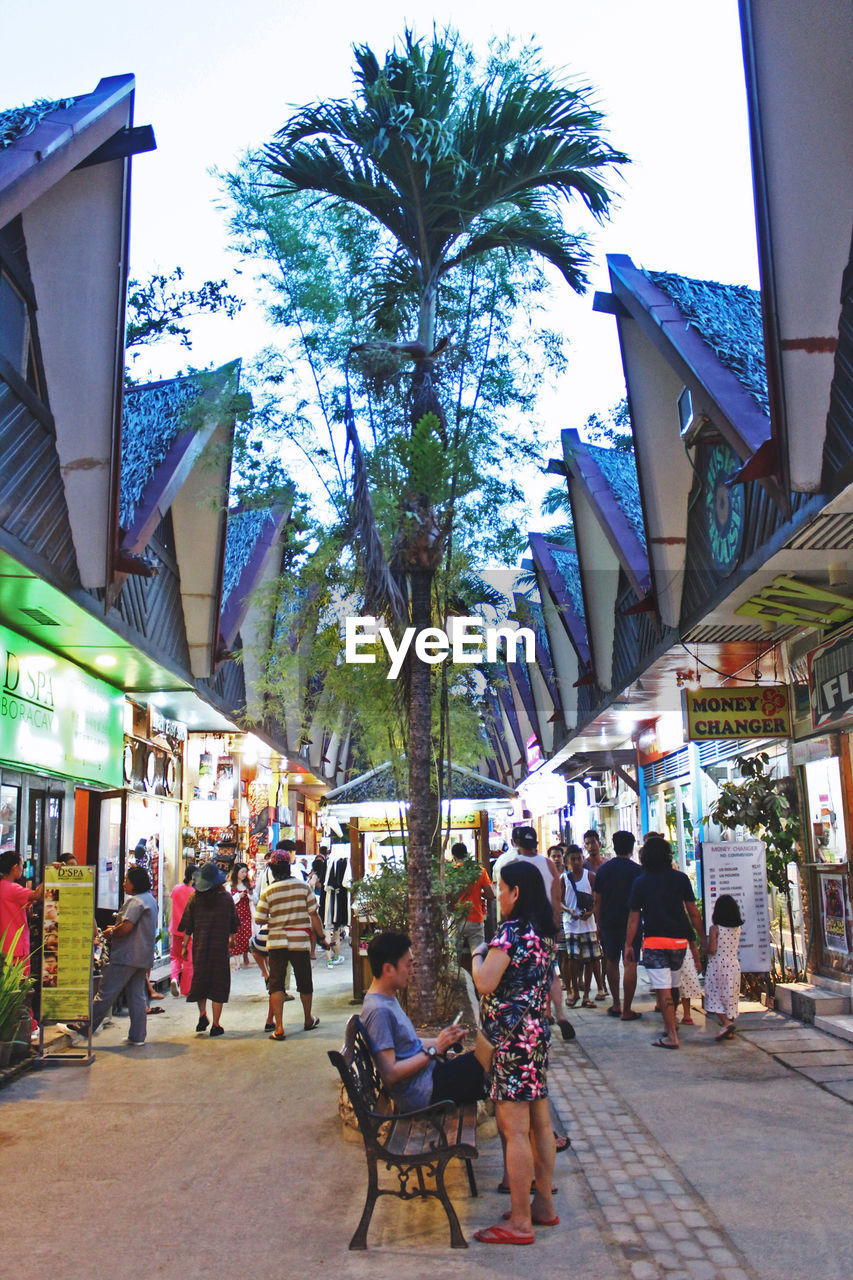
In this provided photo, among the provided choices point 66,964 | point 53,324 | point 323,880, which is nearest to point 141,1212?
point 66,964

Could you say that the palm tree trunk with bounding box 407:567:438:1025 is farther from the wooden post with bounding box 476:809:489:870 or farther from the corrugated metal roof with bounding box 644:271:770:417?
the wooden post with bounding box 476:809:489:870

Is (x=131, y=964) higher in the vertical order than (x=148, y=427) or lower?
lower

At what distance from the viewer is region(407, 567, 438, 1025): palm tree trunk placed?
8148 millimetres

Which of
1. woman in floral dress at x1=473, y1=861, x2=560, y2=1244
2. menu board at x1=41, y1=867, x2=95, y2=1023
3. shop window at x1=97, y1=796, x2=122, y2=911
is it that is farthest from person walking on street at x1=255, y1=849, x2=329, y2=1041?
woman in floral dress at x1=473, y1=861, x2=560, y2=1244

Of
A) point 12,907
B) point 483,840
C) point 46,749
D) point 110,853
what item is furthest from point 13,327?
point 483,840

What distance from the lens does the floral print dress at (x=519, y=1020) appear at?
4.75m

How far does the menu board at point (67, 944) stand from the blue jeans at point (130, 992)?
876 millimetres

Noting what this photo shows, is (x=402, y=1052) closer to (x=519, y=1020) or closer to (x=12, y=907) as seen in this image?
(x=519, y=1020)

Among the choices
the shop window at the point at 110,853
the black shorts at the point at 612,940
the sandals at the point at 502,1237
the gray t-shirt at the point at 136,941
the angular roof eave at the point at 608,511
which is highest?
the angular roof eave at the point at 608,511

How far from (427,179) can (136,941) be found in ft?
23.8

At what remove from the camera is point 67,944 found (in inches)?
381

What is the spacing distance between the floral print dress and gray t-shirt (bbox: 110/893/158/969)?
252 inches

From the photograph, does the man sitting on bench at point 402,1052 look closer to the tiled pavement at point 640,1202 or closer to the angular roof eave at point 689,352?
the tiled pavement at point 640,1202

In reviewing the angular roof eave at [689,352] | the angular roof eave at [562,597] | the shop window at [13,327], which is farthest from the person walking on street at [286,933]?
the angular roof eave at [562,597]
